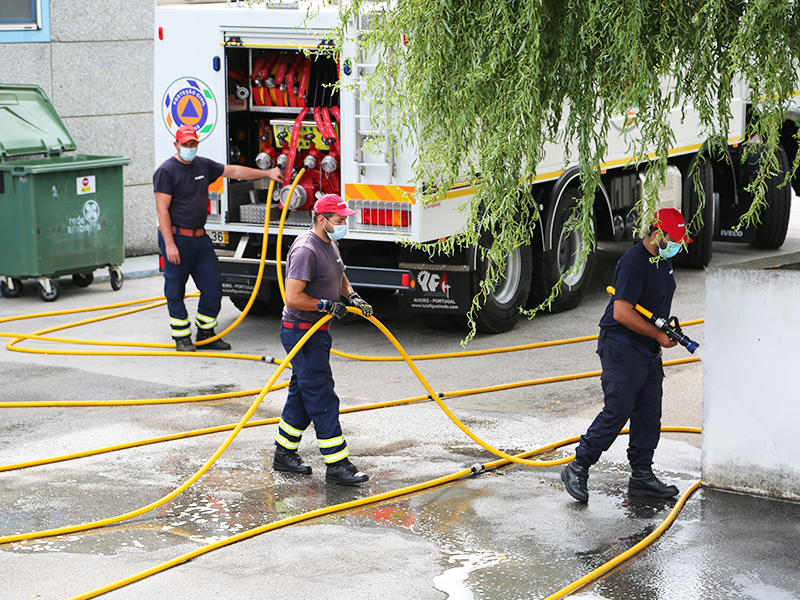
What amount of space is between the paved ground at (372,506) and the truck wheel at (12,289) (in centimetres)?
266

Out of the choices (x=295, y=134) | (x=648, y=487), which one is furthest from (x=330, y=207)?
(x=295, y=134)

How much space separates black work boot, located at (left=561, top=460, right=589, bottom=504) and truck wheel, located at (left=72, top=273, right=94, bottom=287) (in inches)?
303

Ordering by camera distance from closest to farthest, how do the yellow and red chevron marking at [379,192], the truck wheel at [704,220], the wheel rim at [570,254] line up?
1. the yellow and red chevron marking at [379,192]
2. the wheel rim at [570,254]
3. the truck wheel at [704,220]

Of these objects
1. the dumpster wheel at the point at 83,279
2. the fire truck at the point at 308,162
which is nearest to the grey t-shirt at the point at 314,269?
the fire truck at the point at 308,162

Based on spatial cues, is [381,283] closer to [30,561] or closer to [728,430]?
[728,430]

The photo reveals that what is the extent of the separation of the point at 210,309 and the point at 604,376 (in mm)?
4576

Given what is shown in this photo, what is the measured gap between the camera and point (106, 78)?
13.9 metres

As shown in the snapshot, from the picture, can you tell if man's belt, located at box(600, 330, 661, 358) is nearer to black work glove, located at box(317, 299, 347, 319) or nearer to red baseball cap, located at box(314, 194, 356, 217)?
black work glove, located at box(317, 299, 347, 319)

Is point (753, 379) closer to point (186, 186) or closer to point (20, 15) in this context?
point (186, 186)

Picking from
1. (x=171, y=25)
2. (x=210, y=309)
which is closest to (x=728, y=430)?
(x=210, y=309)

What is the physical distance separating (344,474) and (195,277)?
12.6 feet

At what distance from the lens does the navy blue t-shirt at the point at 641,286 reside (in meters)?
5.83

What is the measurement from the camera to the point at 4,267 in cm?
1162

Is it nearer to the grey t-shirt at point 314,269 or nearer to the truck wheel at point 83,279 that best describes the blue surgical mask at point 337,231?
the grey t-shirt at point 314,269
